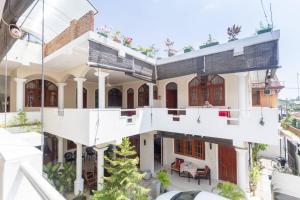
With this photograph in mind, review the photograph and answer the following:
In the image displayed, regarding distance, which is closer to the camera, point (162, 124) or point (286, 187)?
point (286, 187)

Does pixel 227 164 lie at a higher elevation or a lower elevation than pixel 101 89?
lower

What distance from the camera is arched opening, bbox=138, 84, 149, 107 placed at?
1354 centimetres

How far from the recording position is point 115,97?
15969 millimetres

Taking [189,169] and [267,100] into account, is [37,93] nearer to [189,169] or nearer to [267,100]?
[189,169]

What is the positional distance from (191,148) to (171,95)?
141 inches

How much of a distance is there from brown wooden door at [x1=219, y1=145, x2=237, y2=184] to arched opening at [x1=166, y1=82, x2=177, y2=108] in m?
3.94

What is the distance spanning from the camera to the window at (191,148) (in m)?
11.1

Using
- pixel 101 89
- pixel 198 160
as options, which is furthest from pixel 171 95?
pixel 101 89

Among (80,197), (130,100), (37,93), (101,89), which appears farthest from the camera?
(130,100)

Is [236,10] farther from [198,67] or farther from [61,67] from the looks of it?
[61,67]

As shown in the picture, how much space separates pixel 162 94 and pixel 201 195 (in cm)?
676

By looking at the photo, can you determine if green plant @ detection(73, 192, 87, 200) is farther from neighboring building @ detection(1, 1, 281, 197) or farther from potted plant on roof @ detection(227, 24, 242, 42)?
potted plant on roof @ detection(227, 24, 242, 42)

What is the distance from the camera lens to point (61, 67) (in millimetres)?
9867

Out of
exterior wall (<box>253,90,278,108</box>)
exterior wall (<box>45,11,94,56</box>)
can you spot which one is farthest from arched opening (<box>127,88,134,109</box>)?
exterior wall (<box>253,90,278,108</box>)
